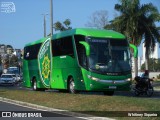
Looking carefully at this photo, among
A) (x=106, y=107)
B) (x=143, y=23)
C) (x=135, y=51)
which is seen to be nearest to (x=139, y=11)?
(x=143, y=23)

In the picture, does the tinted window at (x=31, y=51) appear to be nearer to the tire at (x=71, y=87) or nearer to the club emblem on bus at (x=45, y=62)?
the club emblem on bus at (x=45, y=62)

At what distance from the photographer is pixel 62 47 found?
2722cm

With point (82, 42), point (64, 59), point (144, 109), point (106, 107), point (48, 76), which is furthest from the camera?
point (48, 76)

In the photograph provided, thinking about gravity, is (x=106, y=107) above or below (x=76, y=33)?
below

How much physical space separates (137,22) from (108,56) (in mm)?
27927

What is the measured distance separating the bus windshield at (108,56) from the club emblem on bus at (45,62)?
620 centimetres

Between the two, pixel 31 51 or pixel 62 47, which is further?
pixel 31 51

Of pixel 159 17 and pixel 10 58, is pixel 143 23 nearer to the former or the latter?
pixel 159 17

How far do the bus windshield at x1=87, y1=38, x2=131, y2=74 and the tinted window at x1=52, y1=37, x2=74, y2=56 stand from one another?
1957mm

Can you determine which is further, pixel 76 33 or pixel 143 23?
pixel 143 23

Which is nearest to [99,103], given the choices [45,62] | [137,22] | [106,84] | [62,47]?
[106,84]

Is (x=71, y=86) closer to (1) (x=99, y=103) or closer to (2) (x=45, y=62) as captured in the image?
(2) (x=45, y=62)

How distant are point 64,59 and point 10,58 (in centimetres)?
12659

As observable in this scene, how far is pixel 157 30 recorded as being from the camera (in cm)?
5162
